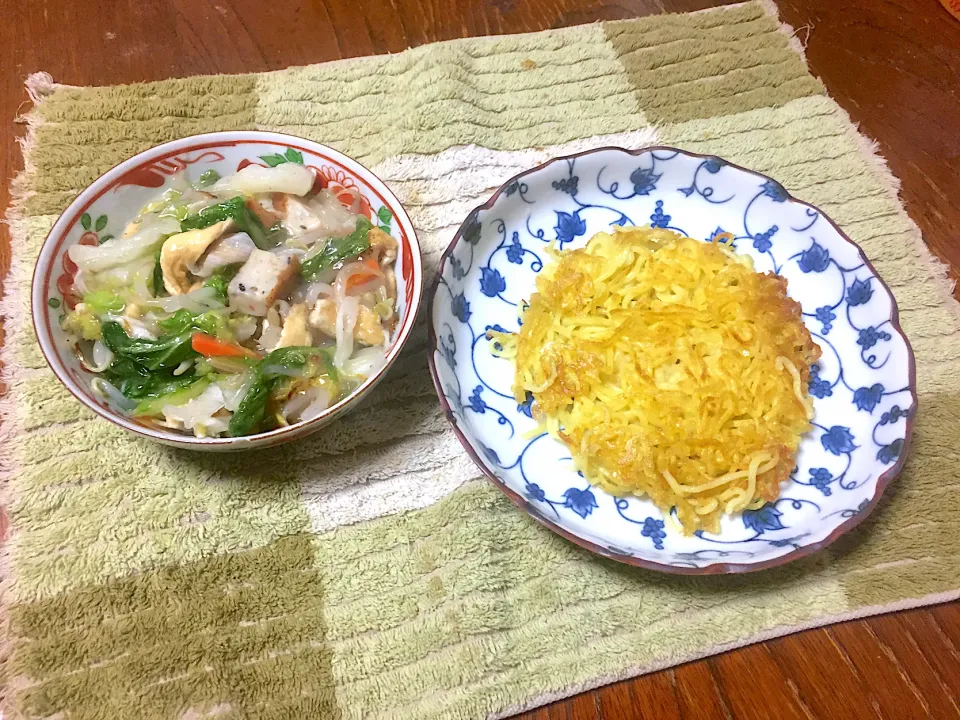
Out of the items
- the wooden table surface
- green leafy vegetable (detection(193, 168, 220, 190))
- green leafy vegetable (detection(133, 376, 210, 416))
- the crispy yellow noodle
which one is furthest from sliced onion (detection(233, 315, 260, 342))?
the wooden table surface

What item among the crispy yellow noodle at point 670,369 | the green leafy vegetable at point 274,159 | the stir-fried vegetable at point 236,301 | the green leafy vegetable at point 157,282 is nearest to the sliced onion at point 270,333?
the stir-fried vegetable at point 236,301

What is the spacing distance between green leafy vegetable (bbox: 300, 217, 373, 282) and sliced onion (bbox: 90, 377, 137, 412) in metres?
0.40

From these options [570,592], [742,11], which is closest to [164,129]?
[570,592]

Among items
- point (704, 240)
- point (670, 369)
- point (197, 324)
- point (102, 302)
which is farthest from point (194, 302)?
point (704, 240)

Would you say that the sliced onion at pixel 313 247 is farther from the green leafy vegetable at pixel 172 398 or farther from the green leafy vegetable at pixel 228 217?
the green leafy vegetable at pixel 172 398

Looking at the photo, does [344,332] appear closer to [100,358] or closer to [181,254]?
[181,254]

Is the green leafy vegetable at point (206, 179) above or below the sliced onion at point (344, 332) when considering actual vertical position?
above

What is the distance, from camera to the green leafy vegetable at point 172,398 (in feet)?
3.81

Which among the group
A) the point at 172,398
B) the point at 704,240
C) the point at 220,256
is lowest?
the point at 704,240

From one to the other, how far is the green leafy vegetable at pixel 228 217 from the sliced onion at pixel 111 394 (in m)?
0.34

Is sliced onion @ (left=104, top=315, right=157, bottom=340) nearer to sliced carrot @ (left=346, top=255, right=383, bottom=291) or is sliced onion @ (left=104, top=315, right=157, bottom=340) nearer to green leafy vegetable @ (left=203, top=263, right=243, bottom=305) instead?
green leafy vegetable @ (left=203, top=263, right=243, bottom=305)

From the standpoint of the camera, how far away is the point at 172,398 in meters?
1.17

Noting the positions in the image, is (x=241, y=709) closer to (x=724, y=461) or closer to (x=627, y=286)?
(x=724, y=461)

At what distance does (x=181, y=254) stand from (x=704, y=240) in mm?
1172
